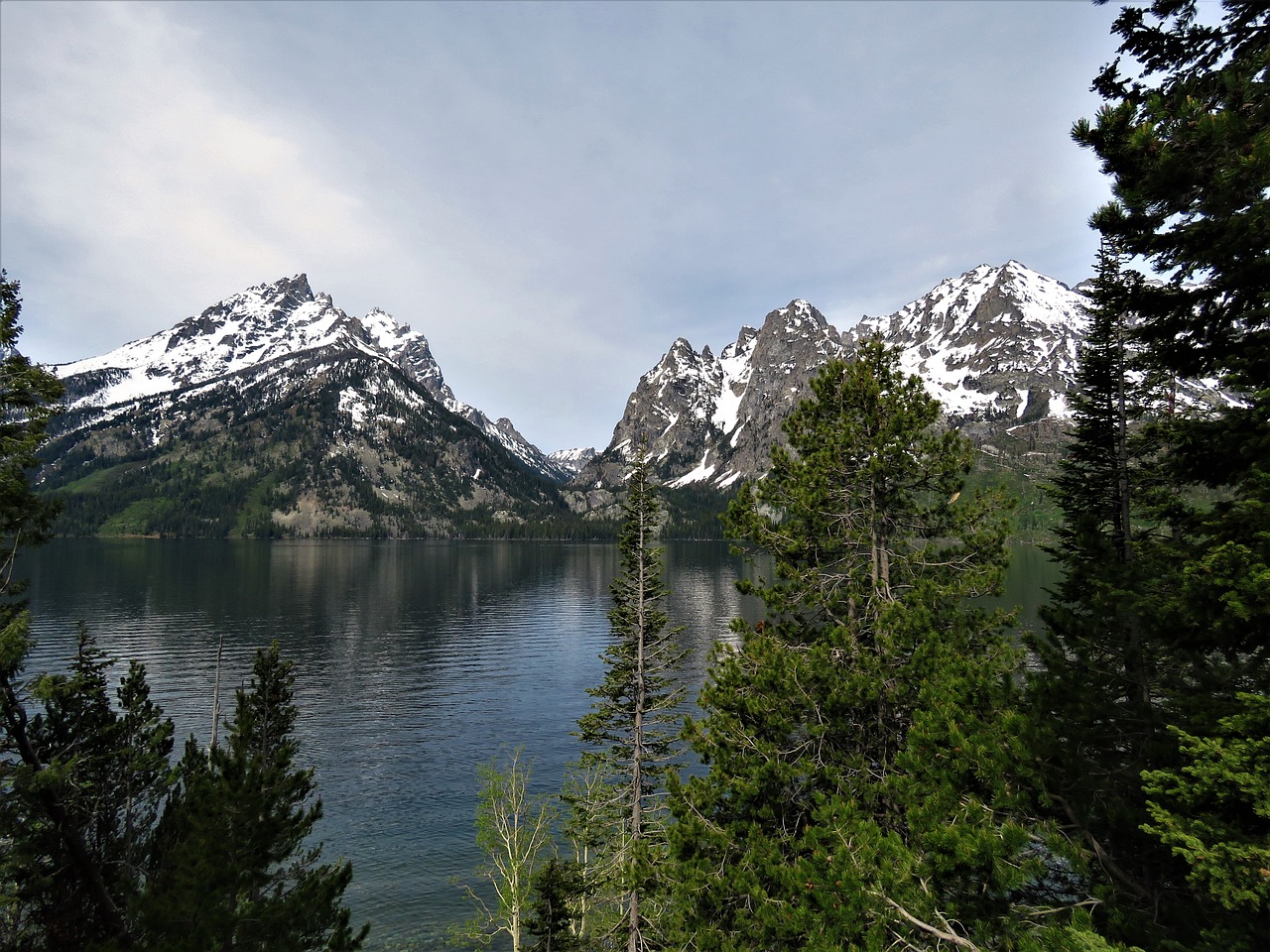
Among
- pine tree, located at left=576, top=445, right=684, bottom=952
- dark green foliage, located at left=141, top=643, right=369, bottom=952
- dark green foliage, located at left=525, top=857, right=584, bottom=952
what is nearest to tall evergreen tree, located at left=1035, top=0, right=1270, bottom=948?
pine tree, located at left=576, top=445, right=684, bottom=952

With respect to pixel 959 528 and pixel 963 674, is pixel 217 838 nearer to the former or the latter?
pixel 963 674

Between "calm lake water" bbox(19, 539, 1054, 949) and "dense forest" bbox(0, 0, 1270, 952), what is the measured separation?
21248mm

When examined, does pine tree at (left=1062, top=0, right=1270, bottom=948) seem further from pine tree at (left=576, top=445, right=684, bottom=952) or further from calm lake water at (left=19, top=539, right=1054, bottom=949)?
calm lake water at (left=19, top=539, right=1054, bottom=949)

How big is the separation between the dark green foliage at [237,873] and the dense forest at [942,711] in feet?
0.38

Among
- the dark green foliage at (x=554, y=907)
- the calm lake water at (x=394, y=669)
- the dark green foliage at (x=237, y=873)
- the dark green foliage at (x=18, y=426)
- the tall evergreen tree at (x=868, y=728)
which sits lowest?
the calm lake water at (x=394, y=669)

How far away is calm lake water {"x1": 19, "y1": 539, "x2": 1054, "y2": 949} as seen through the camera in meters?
43.9

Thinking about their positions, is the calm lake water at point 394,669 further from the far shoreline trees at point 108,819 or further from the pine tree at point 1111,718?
the pine tree at point 1111,718

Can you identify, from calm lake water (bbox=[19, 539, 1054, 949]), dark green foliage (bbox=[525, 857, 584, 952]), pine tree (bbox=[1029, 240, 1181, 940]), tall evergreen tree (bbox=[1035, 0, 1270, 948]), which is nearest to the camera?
tall evergreen tree (bbox=[1035, 0, 1270, 948])

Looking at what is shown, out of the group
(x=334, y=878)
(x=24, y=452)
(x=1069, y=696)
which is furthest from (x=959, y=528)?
(x=24, y=452)

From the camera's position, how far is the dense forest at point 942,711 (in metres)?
8.52

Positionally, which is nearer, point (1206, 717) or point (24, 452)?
point (1206, 717)

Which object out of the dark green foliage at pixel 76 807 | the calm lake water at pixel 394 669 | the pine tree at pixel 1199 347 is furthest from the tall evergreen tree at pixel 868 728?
the calm lake water at pixel 394 669

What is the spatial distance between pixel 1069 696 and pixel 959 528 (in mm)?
6256

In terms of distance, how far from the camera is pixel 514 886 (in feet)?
102
